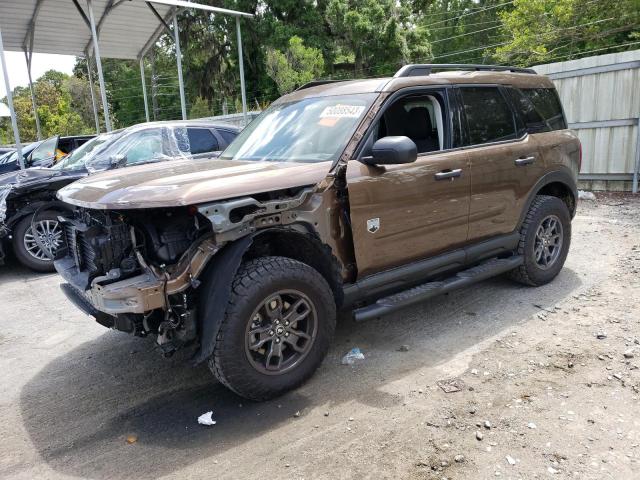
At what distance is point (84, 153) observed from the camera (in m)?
8.08

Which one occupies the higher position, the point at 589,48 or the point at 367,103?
the point at 589,48

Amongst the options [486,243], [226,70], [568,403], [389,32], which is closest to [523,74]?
[486,243]

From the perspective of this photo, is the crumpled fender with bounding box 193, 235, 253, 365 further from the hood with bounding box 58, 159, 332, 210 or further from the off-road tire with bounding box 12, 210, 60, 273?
the off-road tire with bounding box 12, 210, 60, 273

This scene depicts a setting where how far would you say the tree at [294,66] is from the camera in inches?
814

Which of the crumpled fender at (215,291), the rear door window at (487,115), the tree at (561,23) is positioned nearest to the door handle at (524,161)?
the rear door window at (487,115)

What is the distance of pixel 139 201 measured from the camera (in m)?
2.87

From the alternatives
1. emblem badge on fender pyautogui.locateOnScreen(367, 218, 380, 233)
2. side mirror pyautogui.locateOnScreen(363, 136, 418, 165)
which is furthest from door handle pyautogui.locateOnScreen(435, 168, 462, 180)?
emblem badge on fender pyautogui.locateOnScreen(367, 218, 380, 233)

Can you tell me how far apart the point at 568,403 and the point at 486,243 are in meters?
1.75

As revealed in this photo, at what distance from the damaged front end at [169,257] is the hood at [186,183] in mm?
81

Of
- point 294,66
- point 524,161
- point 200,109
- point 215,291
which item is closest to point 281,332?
point 215,291

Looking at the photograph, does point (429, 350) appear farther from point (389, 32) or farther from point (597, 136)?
point (389, 32)

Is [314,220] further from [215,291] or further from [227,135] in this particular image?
[227,135]

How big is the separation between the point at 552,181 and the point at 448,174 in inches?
64.0

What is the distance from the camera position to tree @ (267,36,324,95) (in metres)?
20.7
